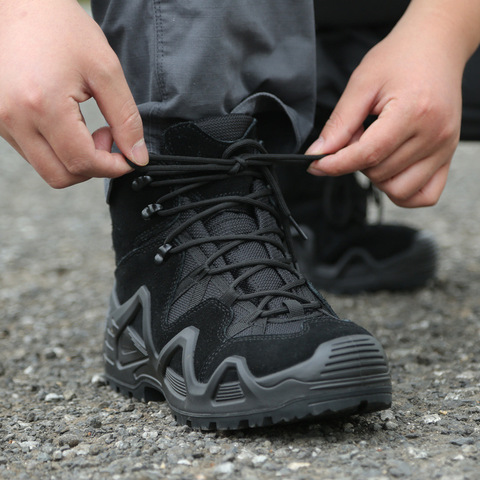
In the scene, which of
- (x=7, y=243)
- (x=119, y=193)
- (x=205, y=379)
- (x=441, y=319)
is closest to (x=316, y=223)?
(x=441, y=319)

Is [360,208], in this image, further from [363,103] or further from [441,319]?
[363,103]

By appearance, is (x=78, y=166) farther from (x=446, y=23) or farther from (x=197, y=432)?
(x=446, y=23)

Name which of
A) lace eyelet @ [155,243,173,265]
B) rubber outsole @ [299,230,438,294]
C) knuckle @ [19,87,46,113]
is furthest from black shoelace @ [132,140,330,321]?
rubber outsole @ [299,230,438,294]

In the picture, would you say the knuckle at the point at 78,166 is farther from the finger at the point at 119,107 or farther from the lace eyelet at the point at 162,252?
the lace eyelet at the point at 162,252

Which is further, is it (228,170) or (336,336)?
(228,170)

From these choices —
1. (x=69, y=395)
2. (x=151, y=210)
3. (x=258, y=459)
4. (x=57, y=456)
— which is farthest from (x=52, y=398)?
(x=258, y=459)

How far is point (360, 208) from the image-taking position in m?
2.04

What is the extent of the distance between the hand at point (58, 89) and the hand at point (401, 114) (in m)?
0.38

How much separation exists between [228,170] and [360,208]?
966 mm

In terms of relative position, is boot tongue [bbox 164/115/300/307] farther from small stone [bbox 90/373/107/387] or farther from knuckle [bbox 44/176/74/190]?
small stone [bbox 90/373/107/387]

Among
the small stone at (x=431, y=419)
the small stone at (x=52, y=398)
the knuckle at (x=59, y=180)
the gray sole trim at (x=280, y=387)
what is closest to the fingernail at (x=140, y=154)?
the knuckle at (x=59, y=180)

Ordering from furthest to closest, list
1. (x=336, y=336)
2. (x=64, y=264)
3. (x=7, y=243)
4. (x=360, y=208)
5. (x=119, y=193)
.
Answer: (x=7, y=243) < (x=64, y=264) < (x=360, y=208) < (x=119, y=193) < (x=336, y=336)

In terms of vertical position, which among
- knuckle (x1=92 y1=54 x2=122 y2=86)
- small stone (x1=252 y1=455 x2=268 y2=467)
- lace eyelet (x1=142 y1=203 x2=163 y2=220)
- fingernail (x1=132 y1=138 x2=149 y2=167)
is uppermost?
knuckle (x1=92 y1=54 x2=122 y2=86)

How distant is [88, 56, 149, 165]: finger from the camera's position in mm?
1019
